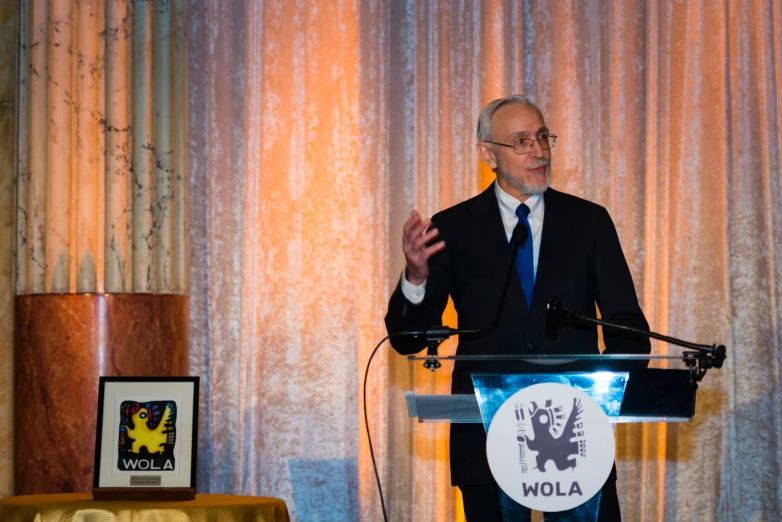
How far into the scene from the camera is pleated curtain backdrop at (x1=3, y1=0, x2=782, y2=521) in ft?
14.1

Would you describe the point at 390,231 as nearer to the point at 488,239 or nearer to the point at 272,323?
the point at 272,323

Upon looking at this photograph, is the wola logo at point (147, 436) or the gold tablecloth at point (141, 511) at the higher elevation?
the wola logo at point (147, 436)

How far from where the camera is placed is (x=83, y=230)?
13.2 ft

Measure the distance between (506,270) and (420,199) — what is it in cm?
156

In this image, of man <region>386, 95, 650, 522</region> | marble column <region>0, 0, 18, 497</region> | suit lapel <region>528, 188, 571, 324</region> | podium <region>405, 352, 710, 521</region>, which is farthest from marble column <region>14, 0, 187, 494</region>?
podium <region>405, 352, 710, 521</region>

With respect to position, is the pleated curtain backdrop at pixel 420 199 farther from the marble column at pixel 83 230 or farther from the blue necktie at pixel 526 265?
the blue necktie at pixel 526 265

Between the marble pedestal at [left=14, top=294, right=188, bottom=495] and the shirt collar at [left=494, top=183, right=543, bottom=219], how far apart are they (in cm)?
165

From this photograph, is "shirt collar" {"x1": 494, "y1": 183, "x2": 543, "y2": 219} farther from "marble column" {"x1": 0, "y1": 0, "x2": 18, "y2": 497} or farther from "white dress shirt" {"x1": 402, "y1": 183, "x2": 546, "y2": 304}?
"marble column" {"x1": 0, "y1": 0, "x2": 18, "y2": 497}

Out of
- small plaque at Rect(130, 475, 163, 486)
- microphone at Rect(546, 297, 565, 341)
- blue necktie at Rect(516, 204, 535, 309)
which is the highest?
blue necktie at Rect(516, 204, 535, 309)

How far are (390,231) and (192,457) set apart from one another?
1625 mm

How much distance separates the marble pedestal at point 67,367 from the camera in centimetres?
391

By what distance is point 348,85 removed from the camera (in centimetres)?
445

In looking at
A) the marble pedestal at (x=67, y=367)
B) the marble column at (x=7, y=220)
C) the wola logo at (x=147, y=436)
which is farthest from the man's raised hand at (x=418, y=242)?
the marble column at (x=7, y=220)

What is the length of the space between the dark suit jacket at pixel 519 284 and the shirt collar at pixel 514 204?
0.03 m
